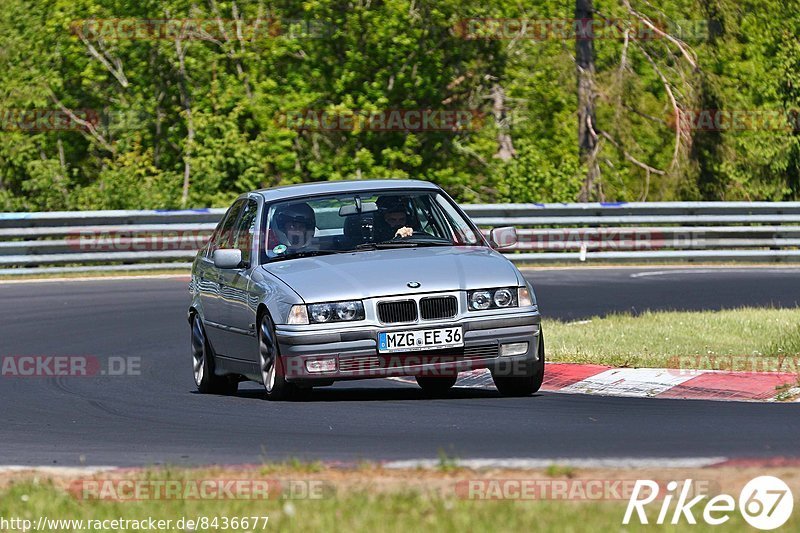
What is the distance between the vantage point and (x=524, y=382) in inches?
440

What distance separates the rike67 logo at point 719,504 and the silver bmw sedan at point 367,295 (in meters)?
3.89

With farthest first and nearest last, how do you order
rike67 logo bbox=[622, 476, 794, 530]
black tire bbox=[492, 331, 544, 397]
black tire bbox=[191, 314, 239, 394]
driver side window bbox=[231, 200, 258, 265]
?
1. black tire bbox=[191, 314, 239, 394]
2. driver side window bbox=[231, 200, 258, 265]
3. black tire bbox=[492, 331, 544, 397]
4. rike67 logo bbox=[622, 476, 794, 530]

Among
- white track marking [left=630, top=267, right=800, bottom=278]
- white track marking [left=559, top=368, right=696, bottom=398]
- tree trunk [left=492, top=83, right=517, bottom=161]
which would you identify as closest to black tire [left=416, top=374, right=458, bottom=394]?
white track marking [left=559, top=368, right=696, bottom=398]

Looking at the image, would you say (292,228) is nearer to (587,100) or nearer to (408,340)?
(408,340)

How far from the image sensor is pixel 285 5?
112ft

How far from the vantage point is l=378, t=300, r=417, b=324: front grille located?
1052 cm

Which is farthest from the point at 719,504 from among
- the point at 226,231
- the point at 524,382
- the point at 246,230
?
the point at 226,231

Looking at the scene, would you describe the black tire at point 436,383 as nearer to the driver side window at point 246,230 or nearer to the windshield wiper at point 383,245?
the windshield wiper at point 383,245

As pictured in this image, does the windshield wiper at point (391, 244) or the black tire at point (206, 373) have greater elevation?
the windshield wiper at point (391, 244)

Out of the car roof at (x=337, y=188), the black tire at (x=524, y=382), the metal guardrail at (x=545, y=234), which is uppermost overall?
the car roof at (x=337, y=188)

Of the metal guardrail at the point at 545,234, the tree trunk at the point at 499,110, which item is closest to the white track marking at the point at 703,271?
the metal guardrail at the point at 545,234

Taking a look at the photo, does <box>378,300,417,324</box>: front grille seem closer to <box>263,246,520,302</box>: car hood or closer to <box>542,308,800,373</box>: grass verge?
<box>263,246,520,302</box>: car hood

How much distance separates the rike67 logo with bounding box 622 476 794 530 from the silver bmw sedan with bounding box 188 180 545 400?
12.8 feet

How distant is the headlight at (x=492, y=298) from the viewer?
10.6 meters
